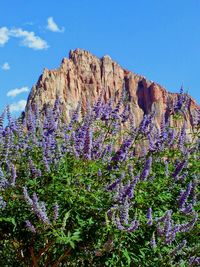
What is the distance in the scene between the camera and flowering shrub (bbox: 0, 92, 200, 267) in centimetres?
663

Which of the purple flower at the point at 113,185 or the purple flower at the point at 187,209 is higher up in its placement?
the purple flower at the point at 113,185

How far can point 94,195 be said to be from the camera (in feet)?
22.2

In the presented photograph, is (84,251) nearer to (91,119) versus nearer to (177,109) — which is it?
(91,119)

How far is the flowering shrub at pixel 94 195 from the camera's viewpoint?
Answer: 6633 mm

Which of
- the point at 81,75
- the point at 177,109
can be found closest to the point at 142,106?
the point at 81,75

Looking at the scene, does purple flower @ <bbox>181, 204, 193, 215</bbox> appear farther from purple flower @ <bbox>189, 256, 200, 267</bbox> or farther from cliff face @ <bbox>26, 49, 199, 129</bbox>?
cliff face @ <bbox>26, 49, 199, 129</bbox>

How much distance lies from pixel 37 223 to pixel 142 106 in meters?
153

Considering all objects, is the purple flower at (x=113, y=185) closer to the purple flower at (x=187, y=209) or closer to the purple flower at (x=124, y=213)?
the purple flower at (x=124, y=213)

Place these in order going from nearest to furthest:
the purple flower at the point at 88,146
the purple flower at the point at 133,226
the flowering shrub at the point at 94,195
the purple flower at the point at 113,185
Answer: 1. the purple flower at the point at 133,226
2. the flowering shrub at the point at 94,195
3. the purple flower at the point at 113,185
4. the purple flower at the point at 88,146

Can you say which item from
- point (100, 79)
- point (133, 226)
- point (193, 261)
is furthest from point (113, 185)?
point (100, 79)

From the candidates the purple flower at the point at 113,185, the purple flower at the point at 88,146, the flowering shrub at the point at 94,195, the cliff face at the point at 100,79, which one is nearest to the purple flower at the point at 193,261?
the flowering shrub at the point at 94,195

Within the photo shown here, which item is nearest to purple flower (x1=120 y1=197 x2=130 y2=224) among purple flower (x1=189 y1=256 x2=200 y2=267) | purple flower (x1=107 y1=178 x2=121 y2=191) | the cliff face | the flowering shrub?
the flowering shrub

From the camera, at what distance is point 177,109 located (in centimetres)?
977

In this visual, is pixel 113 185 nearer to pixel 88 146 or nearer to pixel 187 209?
pixel 88 146
